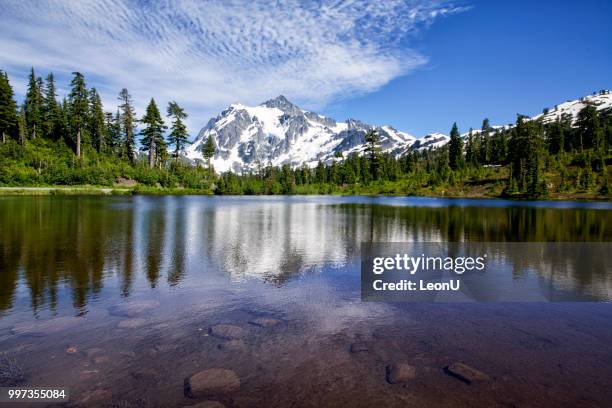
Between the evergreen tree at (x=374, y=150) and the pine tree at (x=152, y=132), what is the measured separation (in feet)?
271

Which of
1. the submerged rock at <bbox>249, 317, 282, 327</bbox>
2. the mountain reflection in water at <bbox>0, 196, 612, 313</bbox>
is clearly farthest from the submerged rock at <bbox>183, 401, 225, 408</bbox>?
the mountain reflection in water at <bbox>0, 196, 612, 313</bbox>

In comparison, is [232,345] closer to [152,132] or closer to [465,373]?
[465,373]

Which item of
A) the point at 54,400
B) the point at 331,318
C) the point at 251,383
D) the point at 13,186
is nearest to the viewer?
the point at 54,400

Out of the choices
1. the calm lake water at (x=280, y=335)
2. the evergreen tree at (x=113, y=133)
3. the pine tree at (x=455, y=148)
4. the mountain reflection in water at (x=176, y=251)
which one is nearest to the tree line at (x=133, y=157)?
the evergreen tree at (x=113, y=133)

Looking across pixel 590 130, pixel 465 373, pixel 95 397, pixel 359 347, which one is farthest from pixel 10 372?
pixel 590 130

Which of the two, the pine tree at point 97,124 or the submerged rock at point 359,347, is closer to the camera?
the submerged rock at point 359,347

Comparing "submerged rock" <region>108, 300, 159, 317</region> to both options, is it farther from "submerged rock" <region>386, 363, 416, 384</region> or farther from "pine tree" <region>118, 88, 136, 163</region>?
"pine tree" <region>118, 88, 136, 163</region>

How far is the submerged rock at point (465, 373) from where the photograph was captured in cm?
766

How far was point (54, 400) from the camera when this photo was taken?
6.85 metres

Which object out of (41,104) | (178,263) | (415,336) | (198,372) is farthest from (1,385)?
(41,104)

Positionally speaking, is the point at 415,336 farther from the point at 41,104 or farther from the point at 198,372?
the point at 41,104

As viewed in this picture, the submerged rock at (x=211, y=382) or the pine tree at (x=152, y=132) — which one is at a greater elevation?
the pine tree at (x=152, y=132)

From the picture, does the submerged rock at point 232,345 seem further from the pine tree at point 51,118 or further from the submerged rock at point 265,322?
the pine tree at point 51,118

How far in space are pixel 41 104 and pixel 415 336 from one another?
149 m
